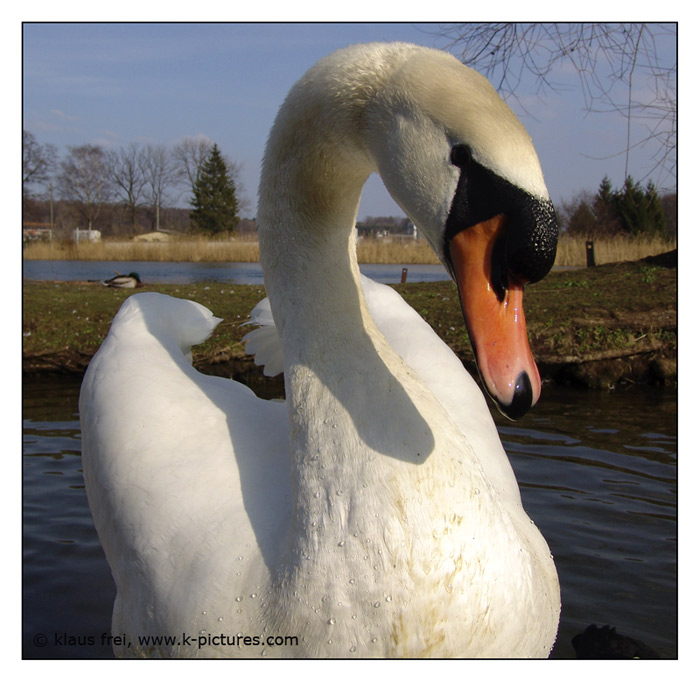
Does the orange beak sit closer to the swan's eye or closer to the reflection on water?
the swan's eye

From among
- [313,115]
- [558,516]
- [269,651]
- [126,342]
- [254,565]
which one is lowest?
[558,516]

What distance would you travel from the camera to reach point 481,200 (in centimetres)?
167

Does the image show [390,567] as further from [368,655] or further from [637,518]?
[637,518]

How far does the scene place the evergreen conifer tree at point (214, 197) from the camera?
1586 inches

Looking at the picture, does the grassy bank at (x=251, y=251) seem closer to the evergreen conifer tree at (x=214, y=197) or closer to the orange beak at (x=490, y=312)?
the orange beak at (x=490, y=312)

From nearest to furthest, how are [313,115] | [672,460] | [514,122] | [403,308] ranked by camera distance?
[514,122]
[313,115]
[403,308]
[672,460]

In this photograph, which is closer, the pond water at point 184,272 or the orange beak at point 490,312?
the orange beak at point 490,312

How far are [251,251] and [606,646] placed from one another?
13.8 meters

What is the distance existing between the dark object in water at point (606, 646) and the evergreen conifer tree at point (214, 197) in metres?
38.0

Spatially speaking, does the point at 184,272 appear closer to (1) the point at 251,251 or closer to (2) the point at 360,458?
(1) the point at 251,251

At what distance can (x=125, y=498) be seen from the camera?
8.25 ft

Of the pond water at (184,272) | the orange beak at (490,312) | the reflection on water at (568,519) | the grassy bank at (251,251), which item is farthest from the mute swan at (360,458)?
the grassy bank at (251,251)

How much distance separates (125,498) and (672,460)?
4163 millimetres

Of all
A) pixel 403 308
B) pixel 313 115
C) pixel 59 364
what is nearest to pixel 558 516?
pixel 403 308
